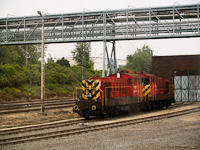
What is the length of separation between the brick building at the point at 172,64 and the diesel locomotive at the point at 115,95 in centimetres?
1371

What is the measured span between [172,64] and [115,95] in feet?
65.7

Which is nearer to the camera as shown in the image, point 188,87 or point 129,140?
point 129,140

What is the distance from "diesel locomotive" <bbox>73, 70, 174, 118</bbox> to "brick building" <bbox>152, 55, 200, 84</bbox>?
45.0 feet

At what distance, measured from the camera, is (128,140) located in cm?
1069

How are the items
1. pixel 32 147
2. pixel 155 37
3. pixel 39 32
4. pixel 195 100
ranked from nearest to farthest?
pixel 32 147
pixel 155 37
pixel 39 32
pixel 195 100

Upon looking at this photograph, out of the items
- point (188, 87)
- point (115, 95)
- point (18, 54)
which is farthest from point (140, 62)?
point (115, 95)

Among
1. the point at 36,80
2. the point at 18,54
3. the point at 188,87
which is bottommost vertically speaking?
the point at 188,87

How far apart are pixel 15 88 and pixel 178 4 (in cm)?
2520

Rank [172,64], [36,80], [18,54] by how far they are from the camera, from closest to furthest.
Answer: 1. [172,64]
2. [36,80]
3. [18,54]

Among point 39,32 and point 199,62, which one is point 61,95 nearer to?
point 39,32

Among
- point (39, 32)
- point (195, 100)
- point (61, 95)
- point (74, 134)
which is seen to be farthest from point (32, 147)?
point (61, 95)

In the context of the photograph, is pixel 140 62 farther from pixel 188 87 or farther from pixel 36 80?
pixel 188 87

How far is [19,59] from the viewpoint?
1991 inches

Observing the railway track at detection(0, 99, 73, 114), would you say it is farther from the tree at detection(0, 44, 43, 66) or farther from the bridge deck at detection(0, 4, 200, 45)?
the tree at detection(0, 44, 43, 66)
